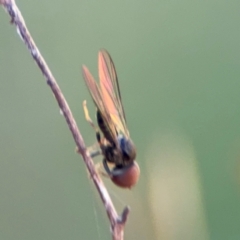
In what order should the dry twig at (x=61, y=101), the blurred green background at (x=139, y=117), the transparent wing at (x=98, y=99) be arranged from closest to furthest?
the dry twig at (x=61, y=101), the transparent wing at (x=98, y=99), the blurred green background at (x=139, y=117)

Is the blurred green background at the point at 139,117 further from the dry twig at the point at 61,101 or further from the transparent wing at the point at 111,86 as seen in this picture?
the dry twig at the point at 61,101

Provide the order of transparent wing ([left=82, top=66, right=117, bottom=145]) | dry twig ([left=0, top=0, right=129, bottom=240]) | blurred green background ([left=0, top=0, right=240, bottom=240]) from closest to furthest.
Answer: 1. dry twig ([left=0, top=0, right=129, bottom=240])
2. transparent wing ([left=82, top=66, right=117, bottom=145])
3. blurred green background ([left=0, top=0, right=240, bottom=240])

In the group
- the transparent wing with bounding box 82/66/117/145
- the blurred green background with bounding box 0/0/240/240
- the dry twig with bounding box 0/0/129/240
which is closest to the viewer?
the dry twig with bounding box 0/0/129/240

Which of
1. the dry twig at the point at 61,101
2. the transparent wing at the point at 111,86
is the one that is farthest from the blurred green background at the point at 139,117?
the dry twig at the point at 61,101

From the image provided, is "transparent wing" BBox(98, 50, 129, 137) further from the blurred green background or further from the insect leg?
the blurred green background

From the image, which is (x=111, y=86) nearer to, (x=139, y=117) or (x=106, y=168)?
(x=106, y=168)

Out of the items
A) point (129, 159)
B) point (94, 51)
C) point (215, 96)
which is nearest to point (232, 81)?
point (215, 96)

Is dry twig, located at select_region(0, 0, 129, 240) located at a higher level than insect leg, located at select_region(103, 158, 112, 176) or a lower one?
higher

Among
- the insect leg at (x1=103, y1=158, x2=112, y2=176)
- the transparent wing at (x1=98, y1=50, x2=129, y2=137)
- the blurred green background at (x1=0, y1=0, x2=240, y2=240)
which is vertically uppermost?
the transparent wing at (x1=98, y1=50, x2=129, y2=137)

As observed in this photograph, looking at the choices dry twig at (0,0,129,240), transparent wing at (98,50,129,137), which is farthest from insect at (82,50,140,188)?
dry twig at (0,0,129,240)
